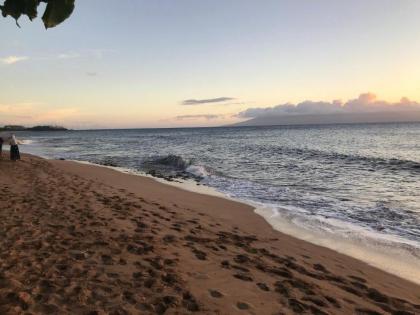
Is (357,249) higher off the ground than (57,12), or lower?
lower

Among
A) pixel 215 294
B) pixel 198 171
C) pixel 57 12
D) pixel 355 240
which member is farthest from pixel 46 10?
pixel 198 171

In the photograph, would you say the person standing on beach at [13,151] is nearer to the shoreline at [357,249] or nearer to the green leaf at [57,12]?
the shoreline at [357,249]

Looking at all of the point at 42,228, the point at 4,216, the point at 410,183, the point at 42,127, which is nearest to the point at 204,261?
the point at 42,228

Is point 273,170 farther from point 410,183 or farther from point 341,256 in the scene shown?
point 341,256

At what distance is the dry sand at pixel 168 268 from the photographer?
14.2 feet

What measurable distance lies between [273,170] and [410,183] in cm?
678

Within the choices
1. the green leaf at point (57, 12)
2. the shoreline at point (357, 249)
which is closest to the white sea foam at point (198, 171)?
the shoreline at point (357, 249)

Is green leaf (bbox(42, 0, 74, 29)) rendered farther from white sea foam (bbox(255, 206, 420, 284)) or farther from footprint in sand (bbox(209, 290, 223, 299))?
white sea foam (bbox(255, 206, 420, 284))

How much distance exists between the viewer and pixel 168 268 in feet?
17.4

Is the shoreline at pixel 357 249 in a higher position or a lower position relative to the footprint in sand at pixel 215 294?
lower

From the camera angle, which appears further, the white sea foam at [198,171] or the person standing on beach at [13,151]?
the person standing on beach at [13,151]

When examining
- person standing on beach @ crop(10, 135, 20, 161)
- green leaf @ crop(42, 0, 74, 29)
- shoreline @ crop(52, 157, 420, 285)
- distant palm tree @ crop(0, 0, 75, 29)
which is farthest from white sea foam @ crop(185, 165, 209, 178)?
green leaf @ crop(42, 0, 74, 29)

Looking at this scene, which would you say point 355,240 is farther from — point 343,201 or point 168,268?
point 168,268

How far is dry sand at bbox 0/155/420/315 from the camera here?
4.34 metres
